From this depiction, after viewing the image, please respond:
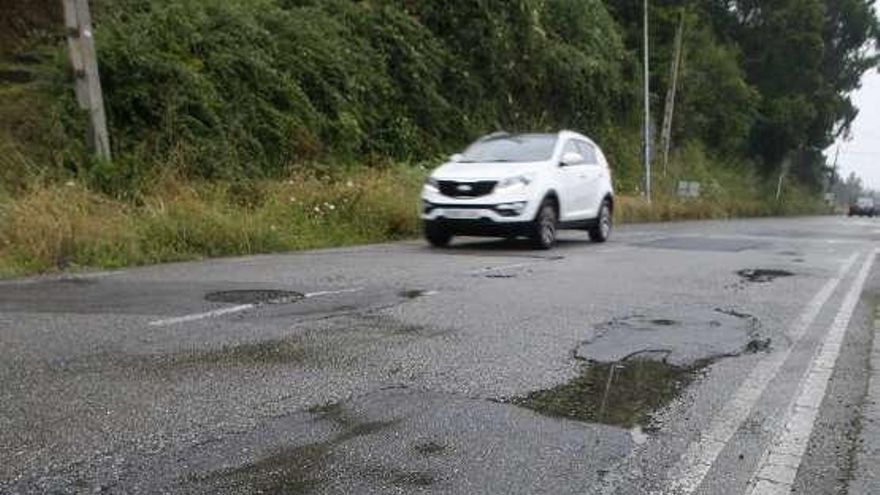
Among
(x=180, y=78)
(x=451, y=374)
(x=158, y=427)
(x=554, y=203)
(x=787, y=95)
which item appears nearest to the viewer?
(x=158, y=427)

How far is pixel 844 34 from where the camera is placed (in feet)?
187

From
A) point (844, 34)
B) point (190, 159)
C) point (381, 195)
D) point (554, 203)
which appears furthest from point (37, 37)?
point (844, 34)

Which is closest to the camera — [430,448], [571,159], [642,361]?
[430,448]

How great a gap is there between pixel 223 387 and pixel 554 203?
9.78m

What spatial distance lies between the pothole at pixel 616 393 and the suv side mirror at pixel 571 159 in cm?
853

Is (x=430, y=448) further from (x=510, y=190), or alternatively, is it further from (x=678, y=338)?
(x=510, y=190)

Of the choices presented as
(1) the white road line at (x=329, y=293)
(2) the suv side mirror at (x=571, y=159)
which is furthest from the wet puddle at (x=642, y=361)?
(2) the suv side mirror at (x=571, y=159)

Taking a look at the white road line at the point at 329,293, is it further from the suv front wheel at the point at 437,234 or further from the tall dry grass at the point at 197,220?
the suv front wheel at the point at 437,234

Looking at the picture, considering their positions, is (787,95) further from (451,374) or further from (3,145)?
(451,374)

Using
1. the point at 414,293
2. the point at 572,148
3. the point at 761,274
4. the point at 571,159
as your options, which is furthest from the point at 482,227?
the point at 414,293

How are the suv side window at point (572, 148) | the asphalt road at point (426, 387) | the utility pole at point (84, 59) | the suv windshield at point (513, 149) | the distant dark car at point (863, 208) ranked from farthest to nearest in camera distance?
the distant dark car at point (863, 208)
the suv side window at point (572, 148)
the suv windshield at point (513, 149)
the utility pole at point (84, 59)
the asphalt road at point (426, 387)

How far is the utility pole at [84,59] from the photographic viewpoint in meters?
12.4

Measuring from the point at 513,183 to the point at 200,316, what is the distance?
7092 mm

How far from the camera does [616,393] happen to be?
531 centimetres
